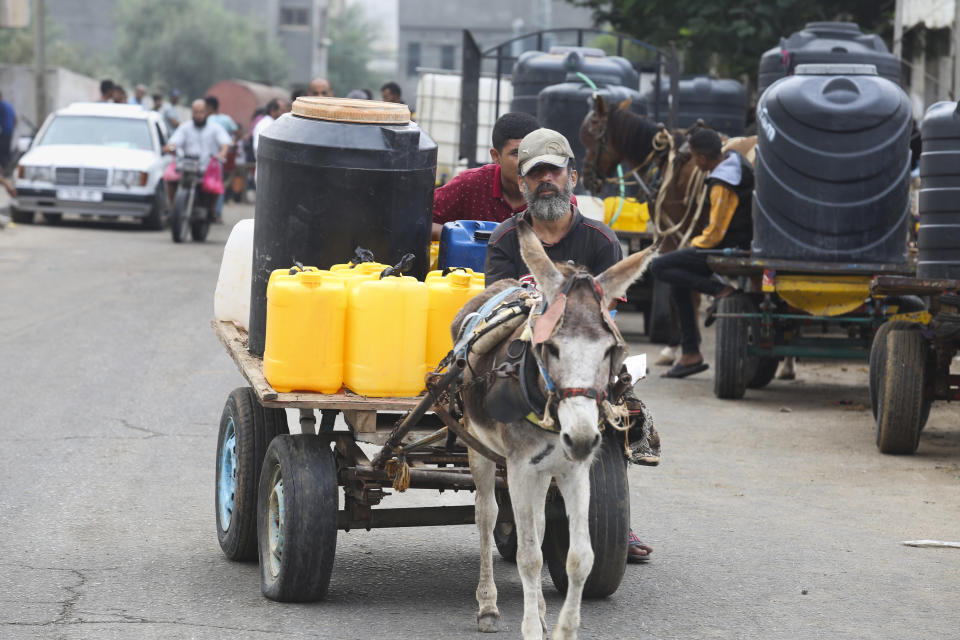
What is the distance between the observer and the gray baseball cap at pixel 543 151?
18.5 ft

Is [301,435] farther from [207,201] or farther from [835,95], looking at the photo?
[207,201]

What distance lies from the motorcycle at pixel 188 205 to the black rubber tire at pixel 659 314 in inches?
374

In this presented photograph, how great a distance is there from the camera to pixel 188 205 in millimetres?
22641

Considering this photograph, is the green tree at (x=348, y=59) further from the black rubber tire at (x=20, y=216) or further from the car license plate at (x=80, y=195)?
the car license plate at (x=80, y=195)

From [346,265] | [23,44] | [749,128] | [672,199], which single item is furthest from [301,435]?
[23,44]

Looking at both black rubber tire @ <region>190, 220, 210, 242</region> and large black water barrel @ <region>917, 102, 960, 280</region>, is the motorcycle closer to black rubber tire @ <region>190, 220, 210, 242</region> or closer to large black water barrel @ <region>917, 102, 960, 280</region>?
black rubber tire @ <region>190, 220, 210, 242</region>

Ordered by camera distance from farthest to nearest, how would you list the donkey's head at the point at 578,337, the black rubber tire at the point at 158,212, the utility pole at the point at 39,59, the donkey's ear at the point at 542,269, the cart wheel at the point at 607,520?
the utility pole at the point at 39,59 < the black rubber tire at the point at 158,212 < the cart wheel at the point at 607,520 < the donkey's ear at the point at 542,269 < the donkey's head at the point at 578,337

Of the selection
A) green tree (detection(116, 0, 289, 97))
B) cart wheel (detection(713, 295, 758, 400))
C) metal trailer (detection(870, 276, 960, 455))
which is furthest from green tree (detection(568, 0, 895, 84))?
green tree (detection(116, 0, 289, 97))

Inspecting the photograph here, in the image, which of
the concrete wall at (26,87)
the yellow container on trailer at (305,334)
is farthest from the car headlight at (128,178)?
the concrete wall at (26,87)

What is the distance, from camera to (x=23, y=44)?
198 feet

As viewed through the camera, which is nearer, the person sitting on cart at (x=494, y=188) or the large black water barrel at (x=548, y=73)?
the person sitting on cart at (x=494, y=188)

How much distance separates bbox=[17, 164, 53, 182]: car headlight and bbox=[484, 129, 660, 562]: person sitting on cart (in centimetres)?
1940

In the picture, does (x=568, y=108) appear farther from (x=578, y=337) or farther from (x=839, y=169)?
(x=578, y=337)

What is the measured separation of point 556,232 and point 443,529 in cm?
245
